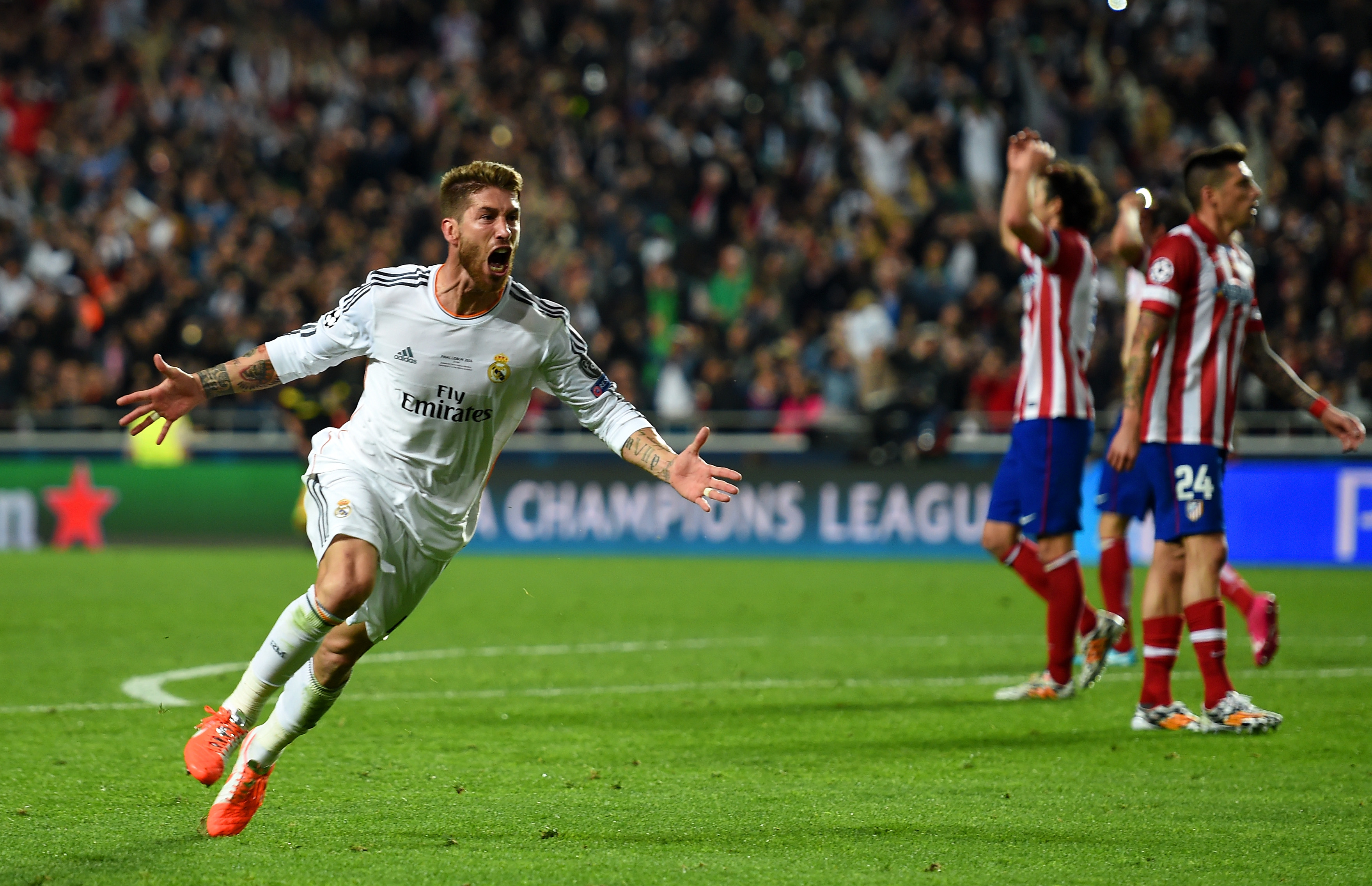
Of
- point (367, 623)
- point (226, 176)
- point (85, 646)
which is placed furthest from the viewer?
point (226, 176)

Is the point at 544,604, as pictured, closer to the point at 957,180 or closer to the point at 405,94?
the point at 957,180

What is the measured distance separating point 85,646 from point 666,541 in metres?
8.36

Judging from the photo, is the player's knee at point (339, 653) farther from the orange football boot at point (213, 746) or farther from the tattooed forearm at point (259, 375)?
the tattooed forearm at point (259, 375)

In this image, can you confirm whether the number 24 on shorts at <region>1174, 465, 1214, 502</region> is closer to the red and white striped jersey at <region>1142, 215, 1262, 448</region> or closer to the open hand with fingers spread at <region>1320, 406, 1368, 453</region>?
the red and white striped jersey at <region>1142, 215, 1262, 448</region>

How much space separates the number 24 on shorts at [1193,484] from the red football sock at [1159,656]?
1.81 ft

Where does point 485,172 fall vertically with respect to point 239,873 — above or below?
above

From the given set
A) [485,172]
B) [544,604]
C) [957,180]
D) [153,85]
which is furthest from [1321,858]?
[153,85]

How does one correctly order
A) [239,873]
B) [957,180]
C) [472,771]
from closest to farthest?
[239,873] → [472,771] → [957,180]

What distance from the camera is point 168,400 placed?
5.20 meters

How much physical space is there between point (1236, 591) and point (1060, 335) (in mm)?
1869

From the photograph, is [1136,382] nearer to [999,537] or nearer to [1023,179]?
[1023,179]

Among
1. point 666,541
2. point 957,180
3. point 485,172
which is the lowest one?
point 666,541

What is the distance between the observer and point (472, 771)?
234 inches

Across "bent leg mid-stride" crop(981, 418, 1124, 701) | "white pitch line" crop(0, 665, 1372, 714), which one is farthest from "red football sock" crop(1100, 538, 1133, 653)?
"bent leg mid-stride" crop(981, 418, 1124, 701)
